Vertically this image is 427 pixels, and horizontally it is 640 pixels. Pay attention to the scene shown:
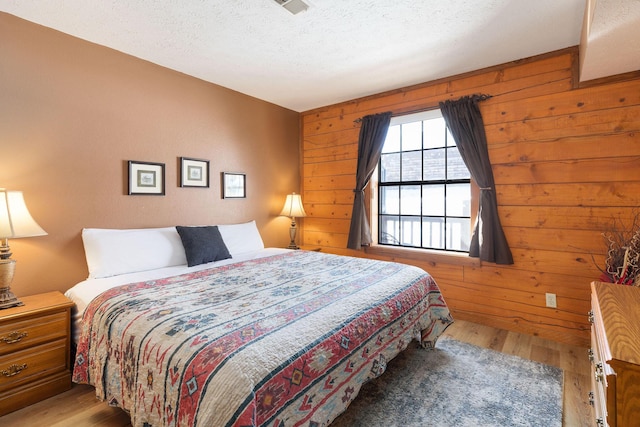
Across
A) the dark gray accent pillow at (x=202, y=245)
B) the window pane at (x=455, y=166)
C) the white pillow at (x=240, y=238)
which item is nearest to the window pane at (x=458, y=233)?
the window pane at (x=455, y=166)

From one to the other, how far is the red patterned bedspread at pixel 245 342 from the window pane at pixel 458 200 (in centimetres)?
133

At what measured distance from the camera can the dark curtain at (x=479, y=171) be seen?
278 cm

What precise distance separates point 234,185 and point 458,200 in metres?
2.49

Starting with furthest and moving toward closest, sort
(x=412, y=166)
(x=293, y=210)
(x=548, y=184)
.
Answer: (x=293, y=210) → (x=412, y=166) → (x=548, y=184)

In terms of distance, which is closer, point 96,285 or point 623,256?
point 623,256

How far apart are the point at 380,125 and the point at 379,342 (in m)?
2.57

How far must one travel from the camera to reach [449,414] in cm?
168

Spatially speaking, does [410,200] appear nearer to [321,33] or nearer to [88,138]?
[321,33]

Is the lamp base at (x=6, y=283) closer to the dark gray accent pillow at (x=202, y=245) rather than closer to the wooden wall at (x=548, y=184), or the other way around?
the dark gray accent pillow at (x=202, y=245)

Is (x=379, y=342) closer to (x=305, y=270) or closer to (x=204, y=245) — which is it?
(x=305, y=270)

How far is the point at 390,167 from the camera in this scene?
3.71 metres

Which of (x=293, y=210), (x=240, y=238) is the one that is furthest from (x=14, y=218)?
(x=293, y=210)

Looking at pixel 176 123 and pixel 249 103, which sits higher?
pixel 249 103

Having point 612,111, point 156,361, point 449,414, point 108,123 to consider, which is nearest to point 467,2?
point 612,111
